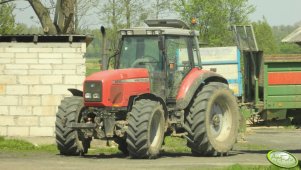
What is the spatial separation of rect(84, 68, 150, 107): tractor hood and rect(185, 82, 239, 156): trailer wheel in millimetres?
1254

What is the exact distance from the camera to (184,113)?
47.7 feet

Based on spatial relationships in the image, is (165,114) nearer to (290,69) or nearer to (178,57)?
(178,57)

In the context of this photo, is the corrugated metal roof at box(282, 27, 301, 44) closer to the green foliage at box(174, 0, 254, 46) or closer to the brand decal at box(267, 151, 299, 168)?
the green foliage at box(174, 0, 254, 46)

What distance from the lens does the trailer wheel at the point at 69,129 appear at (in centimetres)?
1381

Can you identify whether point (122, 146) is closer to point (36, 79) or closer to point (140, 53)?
point (140, 53)

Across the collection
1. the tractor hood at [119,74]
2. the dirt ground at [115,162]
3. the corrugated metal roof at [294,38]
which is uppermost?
the corrugated metal roof at [294,38]

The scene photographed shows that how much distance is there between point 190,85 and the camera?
14547 millimetres

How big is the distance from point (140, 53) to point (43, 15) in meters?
7.51

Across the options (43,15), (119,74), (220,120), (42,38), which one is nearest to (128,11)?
(43,15)

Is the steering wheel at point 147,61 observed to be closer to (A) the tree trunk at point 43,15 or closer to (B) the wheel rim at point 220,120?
(B) the wheel rim at point 220,120

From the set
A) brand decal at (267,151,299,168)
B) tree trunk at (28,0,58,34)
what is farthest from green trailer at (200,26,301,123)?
brand decal at (267,151,299,168)

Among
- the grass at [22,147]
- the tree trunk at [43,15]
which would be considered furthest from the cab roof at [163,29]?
the tree trunk at [43,15]

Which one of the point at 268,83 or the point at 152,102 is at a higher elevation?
the point at 268,83

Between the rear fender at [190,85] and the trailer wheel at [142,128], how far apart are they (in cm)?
88
